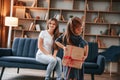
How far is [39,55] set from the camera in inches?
149

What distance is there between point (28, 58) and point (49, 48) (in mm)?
515

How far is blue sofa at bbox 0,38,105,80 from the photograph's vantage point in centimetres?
395

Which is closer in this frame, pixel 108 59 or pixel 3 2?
pixel 108 59

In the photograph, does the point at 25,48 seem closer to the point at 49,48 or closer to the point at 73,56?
the point at 49,48

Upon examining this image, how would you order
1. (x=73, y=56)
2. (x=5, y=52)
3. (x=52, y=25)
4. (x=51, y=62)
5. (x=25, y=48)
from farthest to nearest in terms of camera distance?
(x=25, y=48), (x=5, y=52), (x=52, y=25), (x=51, y=62), (x=73, y=56)

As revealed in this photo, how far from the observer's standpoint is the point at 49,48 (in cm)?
383

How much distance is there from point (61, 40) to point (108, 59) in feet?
10.3

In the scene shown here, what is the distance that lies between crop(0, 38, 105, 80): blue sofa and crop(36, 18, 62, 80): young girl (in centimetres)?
21

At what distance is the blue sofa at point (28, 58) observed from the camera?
12.9 feet

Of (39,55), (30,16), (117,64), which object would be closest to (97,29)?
(117,64)

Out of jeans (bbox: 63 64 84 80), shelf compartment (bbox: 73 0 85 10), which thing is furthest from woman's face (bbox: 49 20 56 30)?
shelf compartment (bbox: 73 0 85 10)

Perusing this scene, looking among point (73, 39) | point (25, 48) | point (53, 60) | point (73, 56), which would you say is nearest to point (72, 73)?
point (73, 56)

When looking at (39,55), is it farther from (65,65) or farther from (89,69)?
(65,65)

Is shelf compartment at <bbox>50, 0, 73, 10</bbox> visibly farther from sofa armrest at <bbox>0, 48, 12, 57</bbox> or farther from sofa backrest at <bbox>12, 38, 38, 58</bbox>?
sofa armrest at <bbox>0, 48, 12, 57</bbox>
